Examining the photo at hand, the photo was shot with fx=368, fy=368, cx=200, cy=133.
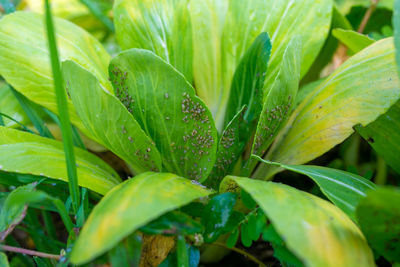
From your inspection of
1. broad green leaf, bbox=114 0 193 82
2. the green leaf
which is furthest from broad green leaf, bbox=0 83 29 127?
the green leaf

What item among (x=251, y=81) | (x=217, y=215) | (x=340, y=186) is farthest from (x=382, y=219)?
(x=251, y=81)

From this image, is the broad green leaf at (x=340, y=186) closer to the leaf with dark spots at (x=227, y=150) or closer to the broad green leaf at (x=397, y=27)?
the leaf with dark spots at (x=227, y=150)

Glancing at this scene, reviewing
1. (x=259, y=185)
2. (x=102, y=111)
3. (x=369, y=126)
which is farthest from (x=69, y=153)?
(x=369, y=126)

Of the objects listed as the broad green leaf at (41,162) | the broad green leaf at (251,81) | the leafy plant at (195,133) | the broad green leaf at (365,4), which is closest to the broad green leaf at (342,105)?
the leafy plant at (195,133)

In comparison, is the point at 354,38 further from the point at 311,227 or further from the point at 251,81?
the point at 311,227

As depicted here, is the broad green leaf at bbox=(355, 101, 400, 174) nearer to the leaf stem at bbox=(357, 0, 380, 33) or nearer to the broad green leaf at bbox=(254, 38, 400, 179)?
the broad green leaf at bbox=(254, 38, 400, 179)

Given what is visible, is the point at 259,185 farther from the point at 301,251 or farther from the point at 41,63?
the point at 41,63
